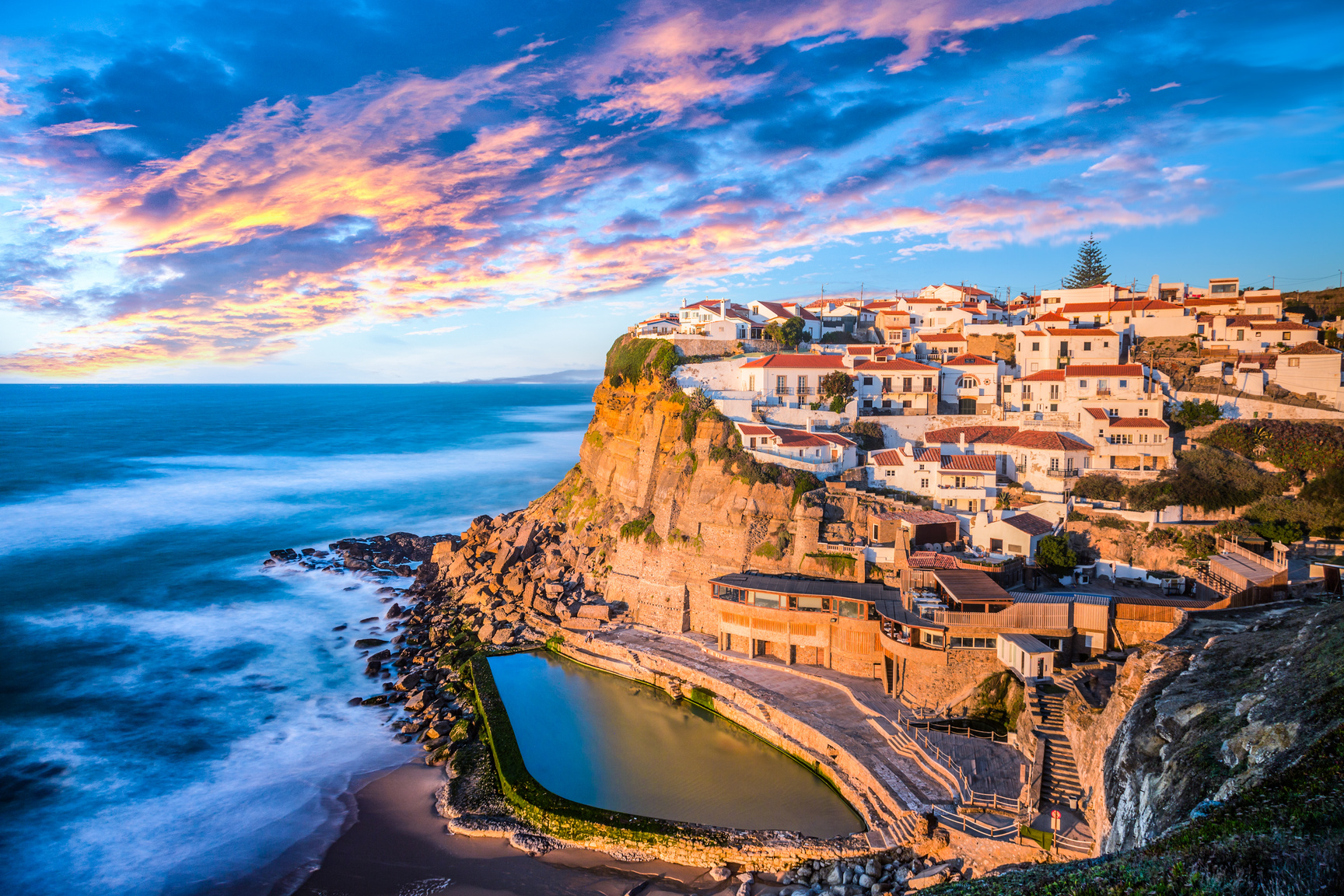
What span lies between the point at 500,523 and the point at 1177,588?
26341 mm

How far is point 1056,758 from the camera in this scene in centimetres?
1322

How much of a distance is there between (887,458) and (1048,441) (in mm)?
5122

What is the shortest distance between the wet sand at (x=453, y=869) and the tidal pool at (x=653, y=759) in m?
1.67

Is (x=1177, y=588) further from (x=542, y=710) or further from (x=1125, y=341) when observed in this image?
(x=542, y=710)

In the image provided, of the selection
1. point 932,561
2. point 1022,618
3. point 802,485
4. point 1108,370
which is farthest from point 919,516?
point 1108,370

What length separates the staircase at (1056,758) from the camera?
1233cm

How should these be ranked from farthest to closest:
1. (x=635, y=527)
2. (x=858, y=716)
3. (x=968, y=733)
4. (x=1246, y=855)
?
(x=635, y=527)
(x=858, y=716)
(x=968, y=733)
(x=1246, y=855)

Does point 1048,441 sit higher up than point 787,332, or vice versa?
point 787,332

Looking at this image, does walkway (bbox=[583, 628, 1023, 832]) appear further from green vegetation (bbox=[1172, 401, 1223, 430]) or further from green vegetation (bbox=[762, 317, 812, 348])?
green vegetation (bbox=[762, 317, 812, 348])

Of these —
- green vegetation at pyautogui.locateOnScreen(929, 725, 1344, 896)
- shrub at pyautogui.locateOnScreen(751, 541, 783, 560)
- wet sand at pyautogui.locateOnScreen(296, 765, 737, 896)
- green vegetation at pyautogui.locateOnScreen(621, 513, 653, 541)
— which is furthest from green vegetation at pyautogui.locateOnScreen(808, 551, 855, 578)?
green vegetation at pyautogui.locateOnScreen(929, 725, 1344, 896)

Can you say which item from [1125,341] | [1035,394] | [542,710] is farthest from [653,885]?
[1125,341]

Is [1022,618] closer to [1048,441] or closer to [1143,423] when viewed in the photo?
[1048,441]

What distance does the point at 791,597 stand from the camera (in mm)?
19531

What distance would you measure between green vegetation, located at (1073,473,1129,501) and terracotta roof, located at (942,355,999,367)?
8.15 metres
